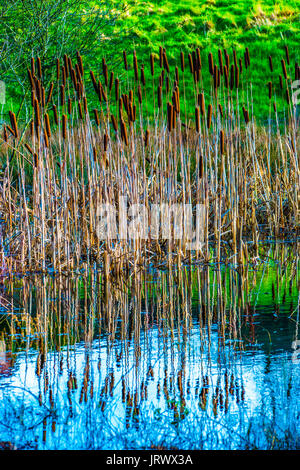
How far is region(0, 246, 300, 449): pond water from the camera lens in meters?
2.17

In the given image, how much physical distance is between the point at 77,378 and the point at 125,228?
2.30 m

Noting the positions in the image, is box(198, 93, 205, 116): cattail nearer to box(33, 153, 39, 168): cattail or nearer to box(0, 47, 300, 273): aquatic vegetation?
box(0, 47, 300, 273): aquatic vegetation

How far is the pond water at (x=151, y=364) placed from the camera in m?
2.17

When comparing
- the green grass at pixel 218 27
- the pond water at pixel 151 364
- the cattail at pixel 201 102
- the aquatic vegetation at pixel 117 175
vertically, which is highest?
the green grass at pixel 218 27

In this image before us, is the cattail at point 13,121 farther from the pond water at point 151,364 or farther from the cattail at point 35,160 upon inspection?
the pond water at point 151,364

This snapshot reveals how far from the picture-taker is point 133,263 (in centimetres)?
483

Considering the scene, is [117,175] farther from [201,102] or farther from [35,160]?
[201,102]

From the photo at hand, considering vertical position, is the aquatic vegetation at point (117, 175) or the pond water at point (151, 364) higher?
the aquatic vegetation at point (117, 175)

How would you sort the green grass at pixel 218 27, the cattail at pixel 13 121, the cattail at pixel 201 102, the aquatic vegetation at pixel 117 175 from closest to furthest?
the cattail at pixel 13 121, the aquatic vegetation at pixel 117 175, the cattail at pixel 201 102, the green grass at pixel 218 27

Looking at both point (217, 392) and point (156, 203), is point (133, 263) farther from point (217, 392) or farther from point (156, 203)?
point (217, 392)

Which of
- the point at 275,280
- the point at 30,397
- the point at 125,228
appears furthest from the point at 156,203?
the point at 30,397

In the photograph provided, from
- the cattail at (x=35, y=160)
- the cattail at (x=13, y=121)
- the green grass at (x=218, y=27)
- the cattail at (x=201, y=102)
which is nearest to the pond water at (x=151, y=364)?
the cattail at (x=35, y=160)

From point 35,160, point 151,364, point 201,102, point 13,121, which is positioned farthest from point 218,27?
point 151,364
